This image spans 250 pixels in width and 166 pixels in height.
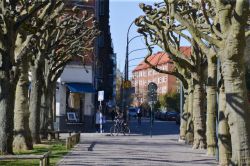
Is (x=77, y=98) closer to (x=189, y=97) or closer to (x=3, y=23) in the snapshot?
(x=189, y=97)

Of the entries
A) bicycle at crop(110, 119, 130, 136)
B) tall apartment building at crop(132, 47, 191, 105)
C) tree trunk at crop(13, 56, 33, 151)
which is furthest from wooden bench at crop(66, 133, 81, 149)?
tall apartment building at crop(132, 47, 191, 105)

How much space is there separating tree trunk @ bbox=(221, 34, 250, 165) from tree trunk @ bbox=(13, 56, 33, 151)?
34.8ft

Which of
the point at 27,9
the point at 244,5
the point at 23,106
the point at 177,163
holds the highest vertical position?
the point at 27,9

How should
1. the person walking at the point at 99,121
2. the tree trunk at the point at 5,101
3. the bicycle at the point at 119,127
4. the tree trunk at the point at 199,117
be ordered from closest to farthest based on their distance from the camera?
the tree trunk at the point at 5,101 → the tree trunk at the point at 199,117 → the bicycle at the point at 119,127 → the person walking at the point at 99,121

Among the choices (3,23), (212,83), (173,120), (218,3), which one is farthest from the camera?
(173,120)

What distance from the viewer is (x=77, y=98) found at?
47.0 metres

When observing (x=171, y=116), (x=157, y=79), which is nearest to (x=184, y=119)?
(x=171, y=116)

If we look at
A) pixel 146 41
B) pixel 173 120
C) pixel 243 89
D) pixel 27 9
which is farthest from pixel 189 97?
pixel 173 120

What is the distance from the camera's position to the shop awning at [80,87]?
44188mm

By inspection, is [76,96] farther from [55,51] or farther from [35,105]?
[35,105]

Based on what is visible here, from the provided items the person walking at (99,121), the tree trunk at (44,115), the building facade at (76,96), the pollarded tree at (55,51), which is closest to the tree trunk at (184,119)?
the pollarded tree at (55,51)

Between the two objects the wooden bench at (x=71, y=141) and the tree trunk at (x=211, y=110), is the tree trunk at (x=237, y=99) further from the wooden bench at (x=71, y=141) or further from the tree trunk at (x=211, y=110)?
the wooden bench at (x=71, y=141)

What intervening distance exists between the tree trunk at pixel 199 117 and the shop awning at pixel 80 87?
20419mm

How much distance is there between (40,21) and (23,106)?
12.5 ft
